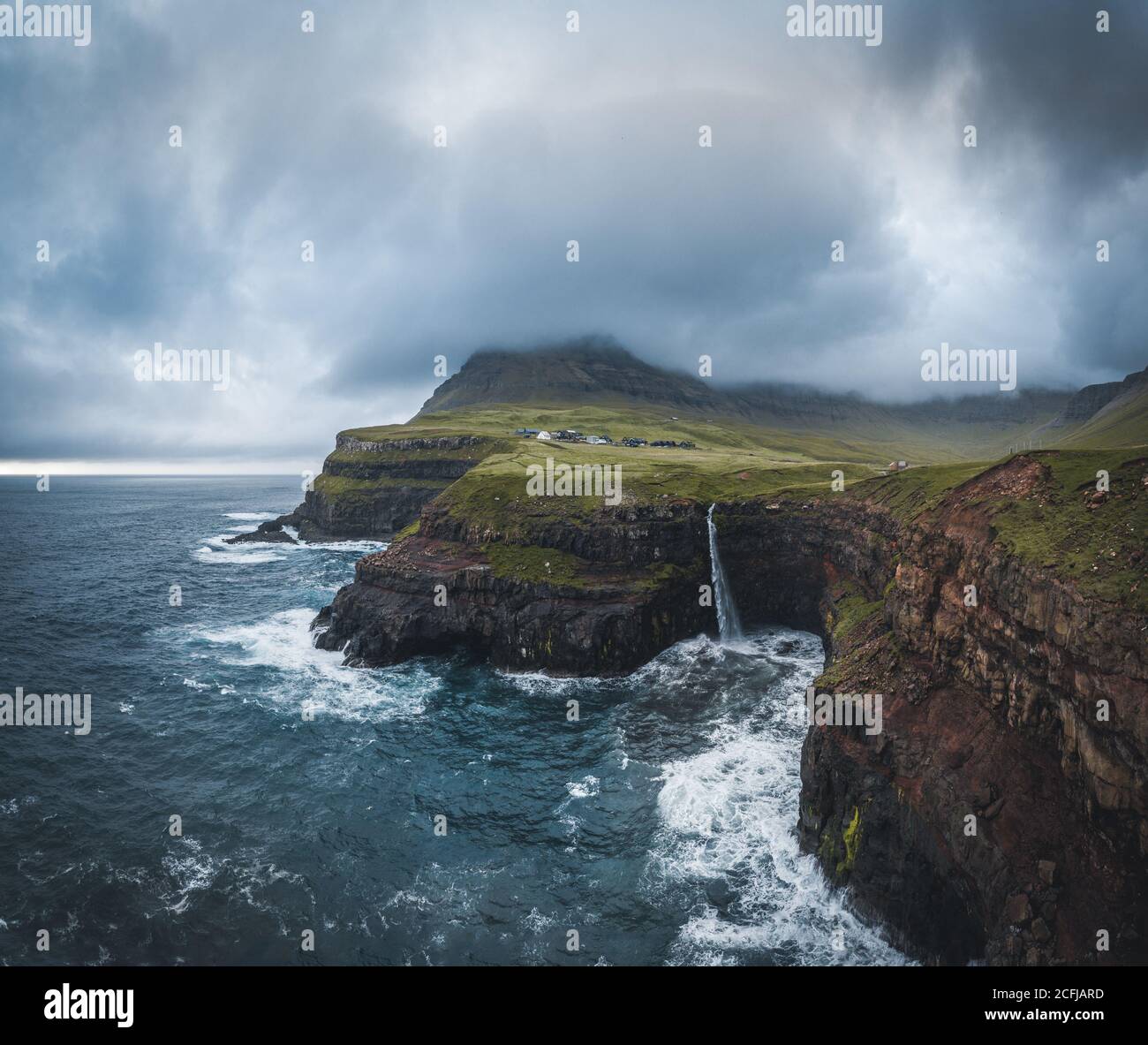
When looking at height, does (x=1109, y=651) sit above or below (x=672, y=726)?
above

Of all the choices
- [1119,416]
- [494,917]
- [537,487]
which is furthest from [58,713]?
[1119,416]

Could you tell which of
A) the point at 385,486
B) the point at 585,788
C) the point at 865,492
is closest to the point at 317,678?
the point at 585,788

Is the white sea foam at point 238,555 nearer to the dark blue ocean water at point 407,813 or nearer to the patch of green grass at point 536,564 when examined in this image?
the dark blue ocean water at point 407,813

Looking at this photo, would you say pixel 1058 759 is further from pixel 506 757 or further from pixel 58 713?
pixel 58 713

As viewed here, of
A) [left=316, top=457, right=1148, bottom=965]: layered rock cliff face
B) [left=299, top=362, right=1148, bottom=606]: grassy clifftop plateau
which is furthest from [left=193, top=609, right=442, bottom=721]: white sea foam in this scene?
[left=299, top=362, right=1148, bottom=606]: grassy clifftop plateau

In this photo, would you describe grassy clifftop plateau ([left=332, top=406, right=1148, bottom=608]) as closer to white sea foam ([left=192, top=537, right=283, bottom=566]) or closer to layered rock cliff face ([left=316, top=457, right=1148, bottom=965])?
layered rock cliff face ([left=316, top=457, right=1148, bottom=965])
